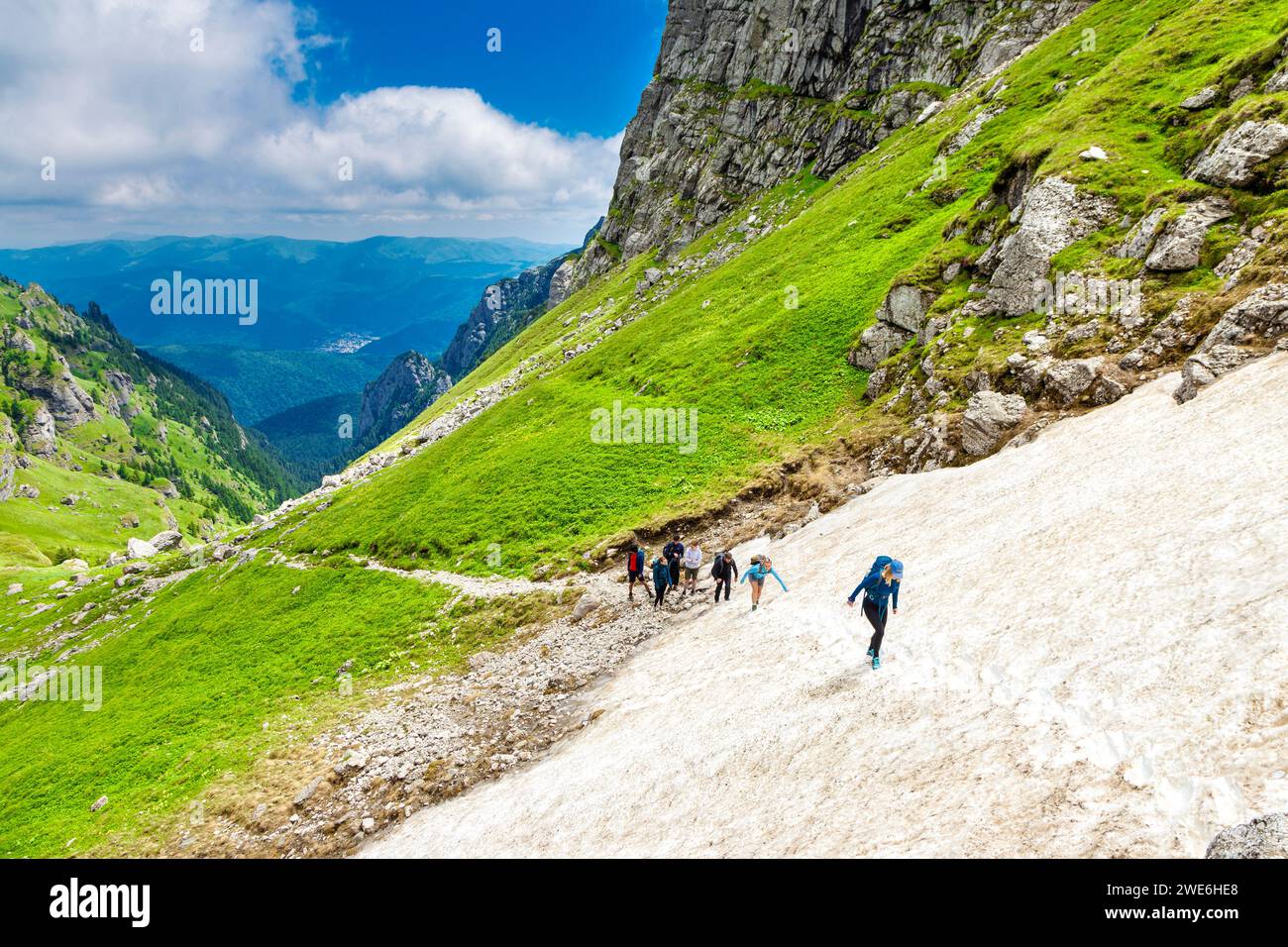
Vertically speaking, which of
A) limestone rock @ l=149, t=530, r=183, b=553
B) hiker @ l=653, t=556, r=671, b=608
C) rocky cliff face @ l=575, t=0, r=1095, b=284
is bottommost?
limestone rock @ l=149, t=530, r=183, b=553

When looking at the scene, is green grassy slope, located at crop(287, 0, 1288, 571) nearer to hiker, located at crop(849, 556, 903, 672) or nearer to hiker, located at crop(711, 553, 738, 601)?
hiker, located at crop(711, 553, 738, 601)

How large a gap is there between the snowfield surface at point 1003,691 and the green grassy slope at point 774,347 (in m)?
16.3

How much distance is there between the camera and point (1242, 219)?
98.1 feet

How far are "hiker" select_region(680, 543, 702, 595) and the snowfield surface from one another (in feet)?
12.4

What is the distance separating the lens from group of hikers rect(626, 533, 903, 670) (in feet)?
56.8

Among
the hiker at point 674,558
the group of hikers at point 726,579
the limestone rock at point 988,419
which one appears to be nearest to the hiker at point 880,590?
the group of hikers at point 726,579

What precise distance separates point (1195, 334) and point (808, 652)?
79.2 feet

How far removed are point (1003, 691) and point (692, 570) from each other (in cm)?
1760

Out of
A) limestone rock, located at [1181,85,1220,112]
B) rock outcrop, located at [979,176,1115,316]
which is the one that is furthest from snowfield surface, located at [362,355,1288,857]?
limestone rock, located at [1181,85,1220,112]

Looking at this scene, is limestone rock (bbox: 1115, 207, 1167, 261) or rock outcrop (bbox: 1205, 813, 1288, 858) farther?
limestone rock (bbox: 1115, 207, 1167, 261)

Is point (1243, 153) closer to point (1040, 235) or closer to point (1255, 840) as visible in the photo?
point (1040, 235)

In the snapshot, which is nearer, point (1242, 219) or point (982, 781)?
point (982, 781)
